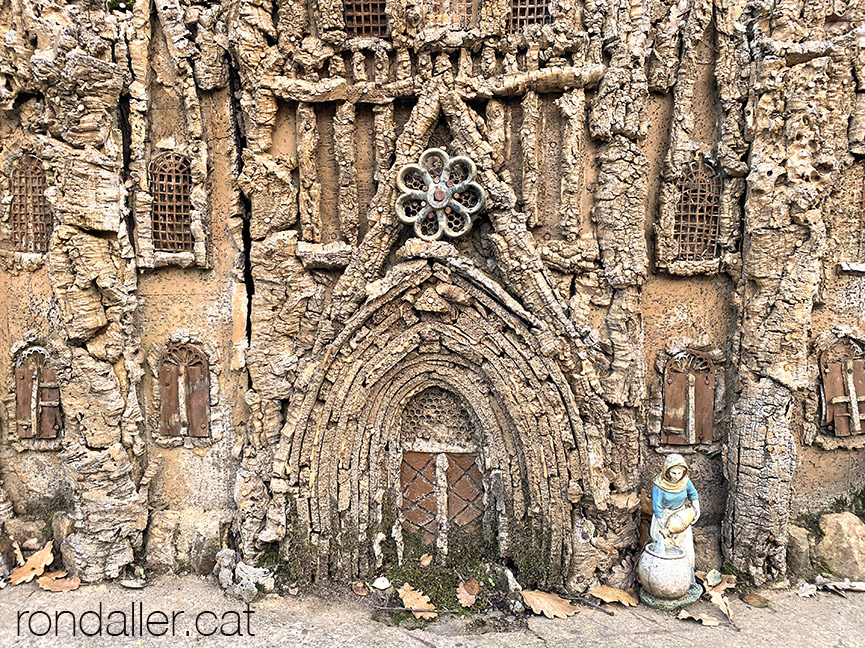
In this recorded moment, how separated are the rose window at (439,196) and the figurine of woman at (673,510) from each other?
12.8ft

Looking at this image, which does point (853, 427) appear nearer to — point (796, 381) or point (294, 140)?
point (796, 381)

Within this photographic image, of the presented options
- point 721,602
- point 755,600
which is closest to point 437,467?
point 721,602

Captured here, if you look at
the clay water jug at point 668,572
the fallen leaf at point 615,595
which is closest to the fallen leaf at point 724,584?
the clay water jug at point 668,572

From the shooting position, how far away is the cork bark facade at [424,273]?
6.73 meters

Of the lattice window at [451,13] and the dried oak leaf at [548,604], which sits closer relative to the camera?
the dried oak leaf at [548,604]

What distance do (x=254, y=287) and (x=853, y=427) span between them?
27.8ft

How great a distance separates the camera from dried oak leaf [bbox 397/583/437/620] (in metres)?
6.66

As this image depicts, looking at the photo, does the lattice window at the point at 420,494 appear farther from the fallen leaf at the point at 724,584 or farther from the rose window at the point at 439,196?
the fallen leaf at the point at 724,584

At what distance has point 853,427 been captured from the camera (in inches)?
296

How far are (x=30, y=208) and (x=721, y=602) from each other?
10.3 metres

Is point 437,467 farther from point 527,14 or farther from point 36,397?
point 527,14

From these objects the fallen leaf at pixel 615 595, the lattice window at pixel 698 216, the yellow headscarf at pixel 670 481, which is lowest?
the fallen leaf at pixel 615 595

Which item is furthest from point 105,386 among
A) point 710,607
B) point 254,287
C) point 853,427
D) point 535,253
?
point 853,427

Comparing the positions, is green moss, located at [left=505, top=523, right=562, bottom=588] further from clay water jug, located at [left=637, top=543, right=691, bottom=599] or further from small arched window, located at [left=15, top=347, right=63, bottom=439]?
small arched window, located at [left=15, top=347, right=63, bottom=439]
